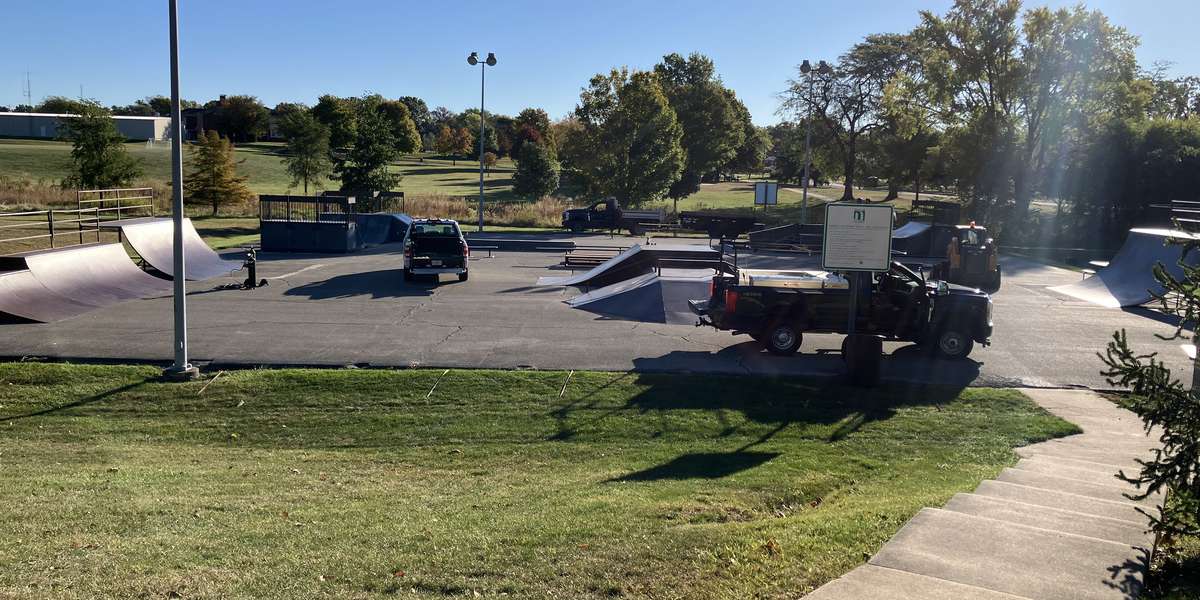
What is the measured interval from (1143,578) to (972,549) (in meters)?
0.94

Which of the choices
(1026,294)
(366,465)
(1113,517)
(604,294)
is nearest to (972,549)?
(1113,517)

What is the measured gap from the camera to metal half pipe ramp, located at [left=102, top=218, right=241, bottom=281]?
2447cm

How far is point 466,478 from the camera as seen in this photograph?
9.80 m

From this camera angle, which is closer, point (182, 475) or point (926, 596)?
point (926, 596)

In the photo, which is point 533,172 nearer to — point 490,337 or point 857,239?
point 490,337

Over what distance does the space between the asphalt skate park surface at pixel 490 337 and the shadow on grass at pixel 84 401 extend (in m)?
1.43

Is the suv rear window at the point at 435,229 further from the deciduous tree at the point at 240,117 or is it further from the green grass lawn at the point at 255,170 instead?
the deciduous tree at the point at 240,117

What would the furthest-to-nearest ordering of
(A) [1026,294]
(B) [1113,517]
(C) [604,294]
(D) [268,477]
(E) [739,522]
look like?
1. (A) [1026,294]
2. (C) [604,294]
3. (D) [268,477]
4. (E) [739,522]
5. (B) [1113,517]

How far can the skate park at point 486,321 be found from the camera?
15.5 m

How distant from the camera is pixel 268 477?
9.55m

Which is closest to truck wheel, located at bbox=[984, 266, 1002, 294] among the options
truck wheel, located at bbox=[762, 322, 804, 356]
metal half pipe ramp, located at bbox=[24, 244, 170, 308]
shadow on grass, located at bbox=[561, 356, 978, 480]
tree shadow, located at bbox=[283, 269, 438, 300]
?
truck wheel, located at bbox=[762, 322, 804, 356]

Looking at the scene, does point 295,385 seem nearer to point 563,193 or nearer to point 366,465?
point 366,465

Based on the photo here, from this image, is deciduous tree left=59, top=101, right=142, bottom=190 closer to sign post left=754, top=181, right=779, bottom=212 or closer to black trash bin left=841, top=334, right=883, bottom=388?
sign post left=754, top=181, right=779, bottom=212

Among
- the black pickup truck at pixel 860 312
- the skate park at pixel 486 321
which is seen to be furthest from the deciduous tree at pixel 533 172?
the black pickup truck at pixel 860 312
